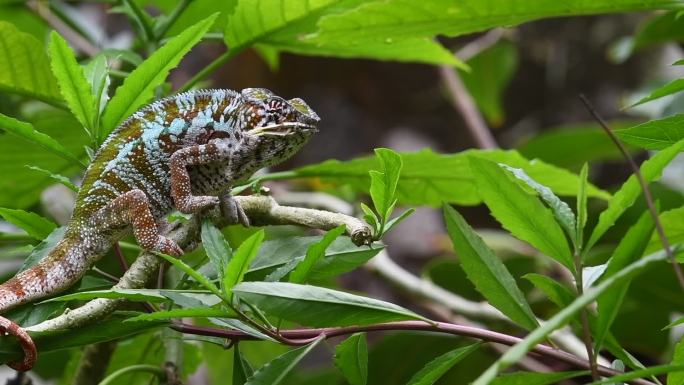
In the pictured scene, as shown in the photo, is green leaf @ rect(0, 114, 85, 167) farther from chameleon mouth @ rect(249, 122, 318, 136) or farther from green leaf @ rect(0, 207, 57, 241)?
chameleon mouth @ rect(249, 122, 318, 136)

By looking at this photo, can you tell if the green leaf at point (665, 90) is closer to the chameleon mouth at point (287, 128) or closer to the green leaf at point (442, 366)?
the green leaf at point (442, 366)

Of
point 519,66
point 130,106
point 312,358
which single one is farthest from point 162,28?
point 519,66

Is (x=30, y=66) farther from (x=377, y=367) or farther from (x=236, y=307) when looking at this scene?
(x=377, y=367)

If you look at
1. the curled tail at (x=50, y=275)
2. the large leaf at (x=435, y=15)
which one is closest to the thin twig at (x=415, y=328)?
the curled tail at (x=50, y=275)

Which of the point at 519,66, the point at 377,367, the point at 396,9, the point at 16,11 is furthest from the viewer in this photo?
the point at 519,66

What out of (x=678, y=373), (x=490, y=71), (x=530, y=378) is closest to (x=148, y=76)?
(x=530, y=378)

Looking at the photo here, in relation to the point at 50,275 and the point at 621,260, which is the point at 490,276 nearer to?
the point at 621,260
